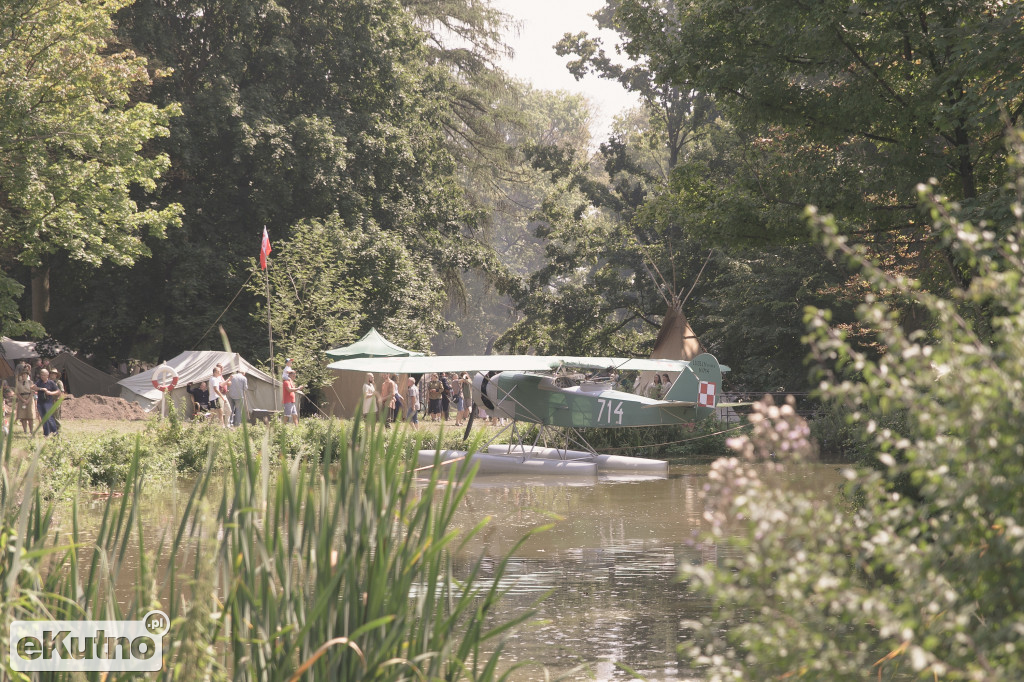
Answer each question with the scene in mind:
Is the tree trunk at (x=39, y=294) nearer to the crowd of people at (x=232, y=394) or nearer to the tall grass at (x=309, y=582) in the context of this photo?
the crowd of people at (x=232, y=394)

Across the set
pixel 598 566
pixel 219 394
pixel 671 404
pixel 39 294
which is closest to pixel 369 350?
pixel 219 394

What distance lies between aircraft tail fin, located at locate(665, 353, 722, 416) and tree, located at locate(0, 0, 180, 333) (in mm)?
14542

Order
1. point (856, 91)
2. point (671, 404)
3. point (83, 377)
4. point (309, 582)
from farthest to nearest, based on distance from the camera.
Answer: point (83, 377) → point (671, 404) → point (856, 91) → point (309, 582)

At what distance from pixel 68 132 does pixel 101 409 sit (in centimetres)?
851

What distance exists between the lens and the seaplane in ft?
63.9

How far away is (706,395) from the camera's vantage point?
20.7 m

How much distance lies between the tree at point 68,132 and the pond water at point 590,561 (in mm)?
10664

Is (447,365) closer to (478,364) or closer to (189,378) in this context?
(478,364)

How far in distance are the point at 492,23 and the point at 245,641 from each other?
131 ft

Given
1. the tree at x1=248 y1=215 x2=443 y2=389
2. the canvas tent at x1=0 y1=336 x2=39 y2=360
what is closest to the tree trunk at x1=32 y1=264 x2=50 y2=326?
the canvas tent at x1=0 y1=336 x2=39 y2=360

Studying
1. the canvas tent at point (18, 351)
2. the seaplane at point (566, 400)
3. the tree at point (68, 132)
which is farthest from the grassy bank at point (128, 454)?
the canvas tent at point (18, 351)

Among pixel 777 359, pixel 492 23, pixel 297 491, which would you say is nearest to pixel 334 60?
pixel 492 23

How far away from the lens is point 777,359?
97.8 ft

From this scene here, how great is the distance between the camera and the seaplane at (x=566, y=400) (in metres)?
19.5
